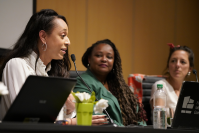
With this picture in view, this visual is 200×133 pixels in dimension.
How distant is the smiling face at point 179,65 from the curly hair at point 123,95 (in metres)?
0.53

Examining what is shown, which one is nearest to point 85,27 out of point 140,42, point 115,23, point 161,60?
point 115,23

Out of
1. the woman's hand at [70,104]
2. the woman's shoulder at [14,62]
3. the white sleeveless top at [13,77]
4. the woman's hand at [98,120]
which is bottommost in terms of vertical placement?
the woman's hand at [98,120]

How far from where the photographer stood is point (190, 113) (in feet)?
4.55

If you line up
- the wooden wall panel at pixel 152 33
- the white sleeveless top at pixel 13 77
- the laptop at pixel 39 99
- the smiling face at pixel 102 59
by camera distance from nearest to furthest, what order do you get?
the laptop at pixel 39 99 → the white sleeveless top at pixel 13 77 → the smiling face at pixel 102 59 → the wooden wall panel at pixel 152 33

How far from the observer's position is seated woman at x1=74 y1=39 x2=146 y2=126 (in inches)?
91.0

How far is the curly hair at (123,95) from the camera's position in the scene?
2390 mm

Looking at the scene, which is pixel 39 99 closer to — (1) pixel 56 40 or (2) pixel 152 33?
(1) pixel 56 40

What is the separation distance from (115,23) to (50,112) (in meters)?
2.74

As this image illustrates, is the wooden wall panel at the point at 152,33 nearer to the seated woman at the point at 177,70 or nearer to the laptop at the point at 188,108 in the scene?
the seated woman at the point at 177,70

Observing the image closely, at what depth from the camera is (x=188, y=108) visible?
1.38 meters

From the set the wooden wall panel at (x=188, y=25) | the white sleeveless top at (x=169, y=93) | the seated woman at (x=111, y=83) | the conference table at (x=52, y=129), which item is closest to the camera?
the conference table at (x=52, y=129)

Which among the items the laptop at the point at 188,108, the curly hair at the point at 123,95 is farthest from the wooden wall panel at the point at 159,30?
the laptop at the point at 188,108

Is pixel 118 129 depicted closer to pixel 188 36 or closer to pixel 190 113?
pixel 190 113

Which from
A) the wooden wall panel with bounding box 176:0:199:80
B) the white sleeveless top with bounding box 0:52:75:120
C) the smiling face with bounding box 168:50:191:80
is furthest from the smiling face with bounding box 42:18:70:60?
the wooden wall panel with bounding box 176:0:199:80
